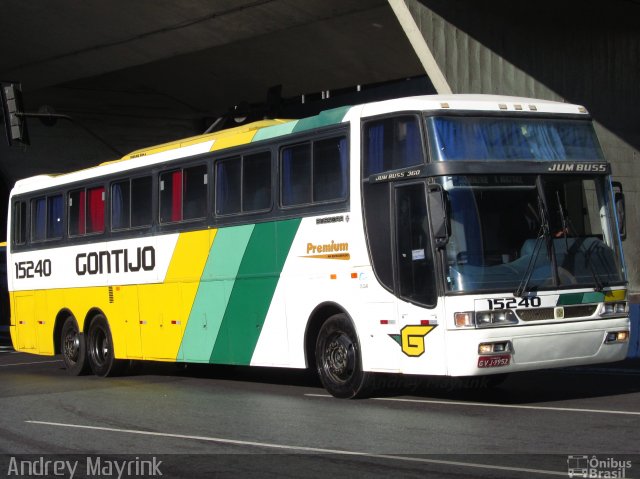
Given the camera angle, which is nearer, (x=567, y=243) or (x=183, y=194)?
(x=567, y=243)

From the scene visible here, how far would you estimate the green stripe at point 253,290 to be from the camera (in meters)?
14.5

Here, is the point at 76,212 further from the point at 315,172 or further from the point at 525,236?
the point at 525,236

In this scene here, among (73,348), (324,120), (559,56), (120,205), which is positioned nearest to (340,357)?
(324,120)

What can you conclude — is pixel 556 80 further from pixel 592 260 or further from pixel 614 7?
pixel 592 260

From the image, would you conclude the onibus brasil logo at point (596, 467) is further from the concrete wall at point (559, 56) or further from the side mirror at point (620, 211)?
the concrete wall at point (559, 56)

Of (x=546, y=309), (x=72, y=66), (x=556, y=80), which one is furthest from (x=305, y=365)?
(x=72, y=66)

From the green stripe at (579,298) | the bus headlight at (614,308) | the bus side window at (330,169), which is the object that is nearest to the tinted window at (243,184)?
the bus side window at (330,169)

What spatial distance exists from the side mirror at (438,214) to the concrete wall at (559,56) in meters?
10.3

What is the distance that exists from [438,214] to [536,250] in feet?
3.89

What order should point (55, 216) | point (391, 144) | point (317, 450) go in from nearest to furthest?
point (317, 450) → point (391, 144) → point (55, 216)

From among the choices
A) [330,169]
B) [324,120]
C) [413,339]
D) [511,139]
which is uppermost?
[324,120]

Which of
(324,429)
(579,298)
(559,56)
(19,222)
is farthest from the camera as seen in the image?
(559,56)

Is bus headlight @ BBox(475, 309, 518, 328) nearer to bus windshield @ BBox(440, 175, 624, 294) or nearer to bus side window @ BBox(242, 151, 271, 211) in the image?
bus windshield @ BBox(440, 175, 624, 294)

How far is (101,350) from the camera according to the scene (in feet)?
63.4
